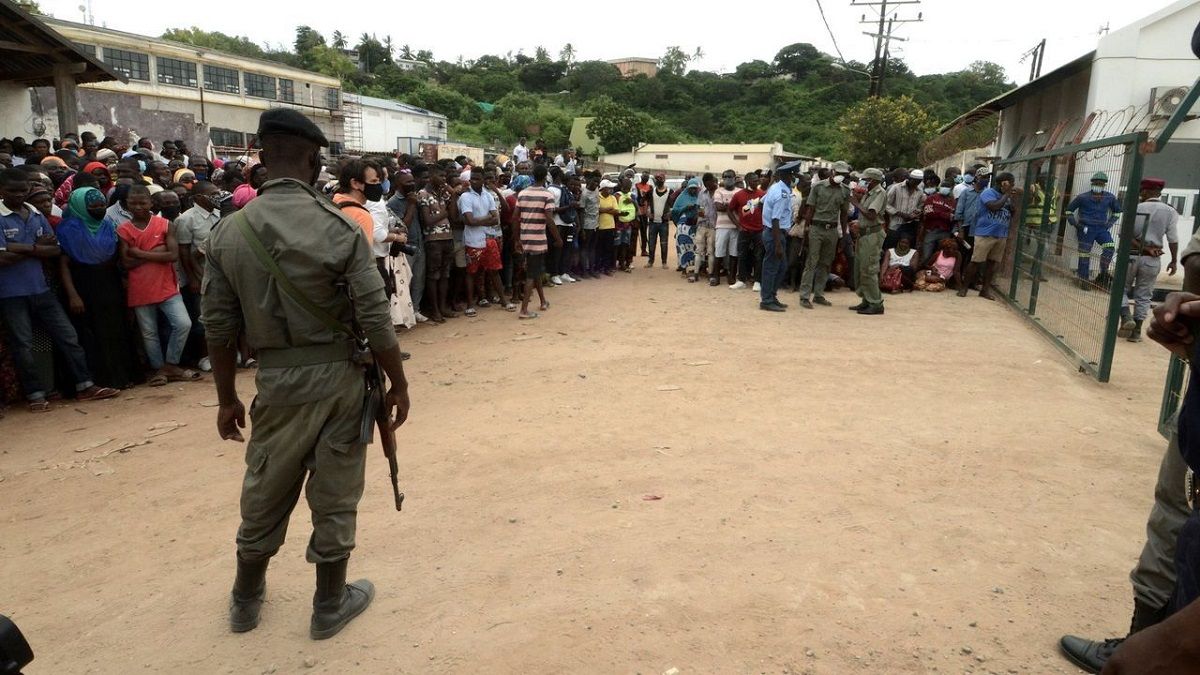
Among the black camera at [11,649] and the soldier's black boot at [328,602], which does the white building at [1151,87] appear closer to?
the soldier's black boot at [328,602]

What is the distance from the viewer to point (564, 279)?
37.8ft

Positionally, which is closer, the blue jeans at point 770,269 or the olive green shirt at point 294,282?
the olive green shirt at point 294,282

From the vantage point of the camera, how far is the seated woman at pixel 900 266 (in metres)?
10.9

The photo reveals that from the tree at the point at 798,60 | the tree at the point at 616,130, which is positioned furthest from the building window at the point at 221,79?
the tree at the point at 798,60

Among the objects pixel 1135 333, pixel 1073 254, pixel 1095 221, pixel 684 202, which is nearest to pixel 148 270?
pixel 684 202

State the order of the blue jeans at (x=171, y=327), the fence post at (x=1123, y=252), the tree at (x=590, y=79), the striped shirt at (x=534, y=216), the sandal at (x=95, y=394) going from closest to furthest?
1. the sandal at (x=95, y=394)
2. the fence post at (x=1123, y=252)
3. the blue jeans at (x=171, y=327)
4. the striped shirt at (x=534, y=216)
5. the tree at (x=590, y=79)

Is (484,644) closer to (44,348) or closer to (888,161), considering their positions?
(44,348)

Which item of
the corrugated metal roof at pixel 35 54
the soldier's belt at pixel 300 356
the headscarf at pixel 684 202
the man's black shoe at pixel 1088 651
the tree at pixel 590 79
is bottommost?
the man's black shoe at pixel 1088 651

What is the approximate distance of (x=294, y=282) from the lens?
2539mm

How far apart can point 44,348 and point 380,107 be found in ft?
149

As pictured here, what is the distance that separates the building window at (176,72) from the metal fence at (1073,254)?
40169 mm

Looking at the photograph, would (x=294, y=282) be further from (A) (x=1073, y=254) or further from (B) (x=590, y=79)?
(B) (x=590, y=79)

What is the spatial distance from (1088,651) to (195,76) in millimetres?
Result: 44653

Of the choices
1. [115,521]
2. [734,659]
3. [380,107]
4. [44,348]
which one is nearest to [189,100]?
[380,107]
